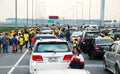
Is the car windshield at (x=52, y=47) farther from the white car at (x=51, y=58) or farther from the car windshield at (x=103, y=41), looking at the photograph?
the car windshield at (x=103, y=41)

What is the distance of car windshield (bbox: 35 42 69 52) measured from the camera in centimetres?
1402

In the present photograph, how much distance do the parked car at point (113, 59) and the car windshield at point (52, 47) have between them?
193 cm

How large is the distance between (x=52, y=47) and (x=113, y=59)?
2729 mm

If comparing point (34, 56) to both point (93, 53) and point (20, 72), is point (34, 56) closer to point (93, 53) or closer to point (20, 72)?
point (20, 72)

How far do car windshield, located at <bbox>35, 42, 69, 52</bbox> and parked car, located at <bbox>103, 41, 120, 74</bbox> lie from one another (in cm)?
193

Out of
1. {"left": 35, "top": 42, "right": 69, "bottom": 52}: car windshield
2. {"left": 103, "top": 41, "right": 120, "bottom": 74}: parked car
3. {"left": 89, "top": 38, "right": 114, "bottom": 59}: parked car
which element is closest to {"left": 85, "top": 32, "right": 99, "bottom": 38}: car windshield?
{"left": 89, "top": 38, "right": 114, "bottom": 59}: parked car

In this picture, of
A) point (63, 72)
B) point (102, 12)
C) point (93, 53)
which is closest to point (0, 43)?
point (93, 53)

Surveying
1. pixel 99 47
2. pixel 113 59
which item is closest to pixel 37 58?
pixel 113 59

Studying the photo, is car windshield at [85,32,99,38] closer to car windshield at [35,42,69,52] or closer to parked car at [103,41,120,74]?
parked car at [103,41,120,74]

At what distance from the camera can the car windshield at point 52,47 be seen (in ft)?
46.0

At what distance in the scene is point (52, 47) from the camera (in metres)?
14.1

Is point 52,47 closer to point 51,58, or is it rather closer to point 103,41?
point 51,58

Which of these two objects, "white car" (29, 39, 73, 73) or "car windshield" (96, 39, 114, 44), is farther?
"car windshield" (96, 39, 114, 44)

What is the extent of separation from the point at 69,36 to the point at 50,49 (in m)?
33.1
